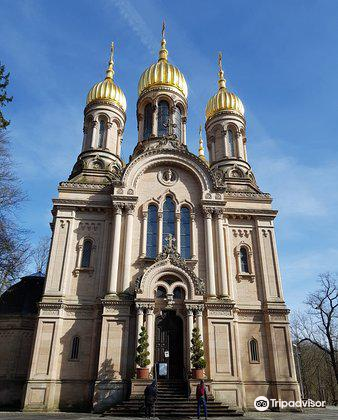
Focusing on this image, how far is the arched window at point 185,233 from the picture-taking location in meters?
24.1

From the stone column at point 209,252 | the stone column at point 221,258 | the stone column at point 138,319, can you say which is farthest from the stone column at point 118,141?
the stone column at point 138,319

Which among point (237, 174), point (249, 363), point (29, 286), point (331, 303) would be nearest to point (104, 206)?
point (29, 286)

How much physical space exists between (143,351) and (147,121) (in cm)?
1989

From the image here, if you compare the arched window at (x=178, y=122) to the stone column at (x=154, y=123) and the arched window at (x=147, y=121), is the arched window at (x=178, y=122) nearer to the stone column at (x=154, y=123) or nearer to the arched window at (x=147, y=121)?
the stone column at (x=154, y=123)

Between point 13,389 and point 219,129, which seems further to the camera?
point 219,129

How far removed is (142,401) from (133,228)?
10.0m

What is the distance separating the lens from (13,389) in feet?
75.7

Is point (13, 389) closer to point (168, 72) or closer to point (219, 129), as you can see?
point (219, 129)

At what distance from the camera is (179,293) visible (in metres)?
21.9

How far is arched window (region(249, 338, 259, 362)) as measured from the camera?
2212cm

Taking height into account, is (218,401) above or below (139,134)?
below

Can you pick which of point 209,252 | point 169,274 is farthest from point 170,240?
point 209,252

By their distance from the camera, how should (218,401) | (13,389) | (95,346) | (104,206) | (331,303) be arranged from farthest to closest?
(331,303) < (104,206) < (13,389) < (95,346) < (218,401)

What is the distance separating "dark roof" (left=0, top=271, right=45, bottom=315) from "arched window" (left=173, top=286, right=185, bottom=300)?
9.70 meters
